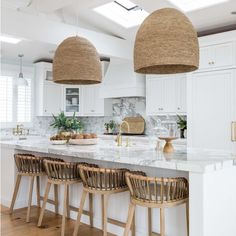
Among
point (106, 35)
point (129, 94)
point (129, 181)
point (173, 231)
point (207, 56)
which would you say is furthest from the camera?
point (129, 94)

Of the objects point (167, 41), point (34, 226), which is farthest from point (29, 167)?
point (167, 41)

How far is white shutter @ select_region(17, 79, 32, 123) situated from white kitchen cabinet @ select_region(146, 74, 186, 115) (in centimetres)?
288

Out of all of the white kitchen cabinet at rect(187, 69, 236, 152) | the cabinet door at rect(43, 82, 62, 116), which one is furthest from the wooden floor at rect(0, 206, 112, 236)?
the cabinet door at rect(43, 82, 62, 116)

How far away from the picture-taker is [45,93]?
7.12 metres

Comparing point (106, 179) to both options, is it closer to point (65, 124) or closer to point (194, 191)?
point (194, 191)

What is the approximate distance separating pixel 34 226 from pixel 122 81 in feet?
12.5

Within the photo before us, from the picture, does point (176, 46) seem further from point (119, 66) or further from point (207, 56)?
point (119, 66)

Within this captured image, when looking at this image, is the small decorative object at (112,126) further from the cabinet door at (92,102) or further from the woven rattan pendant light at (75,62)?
the woven rattan pendant light at (75,62)

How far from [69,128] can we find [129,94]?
1.76 metres

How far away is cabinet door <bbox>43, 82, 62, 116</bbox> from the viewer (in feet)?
23.4

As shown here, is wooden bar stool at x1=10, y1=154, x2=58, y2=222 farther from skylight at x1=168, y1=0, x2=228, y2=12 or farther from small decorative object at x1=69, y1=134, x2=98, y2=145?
skylight at x1=168, y1=0, x2=228, y2=12

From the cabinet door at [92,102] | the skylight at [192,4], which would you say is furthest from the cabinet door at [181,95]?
the cabinet door at [92,102]

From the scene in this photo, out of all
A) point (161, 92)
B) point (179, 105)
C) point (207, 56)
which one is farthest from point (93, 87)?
point (207, 56)

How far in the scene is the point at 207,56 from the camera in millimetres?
4840
